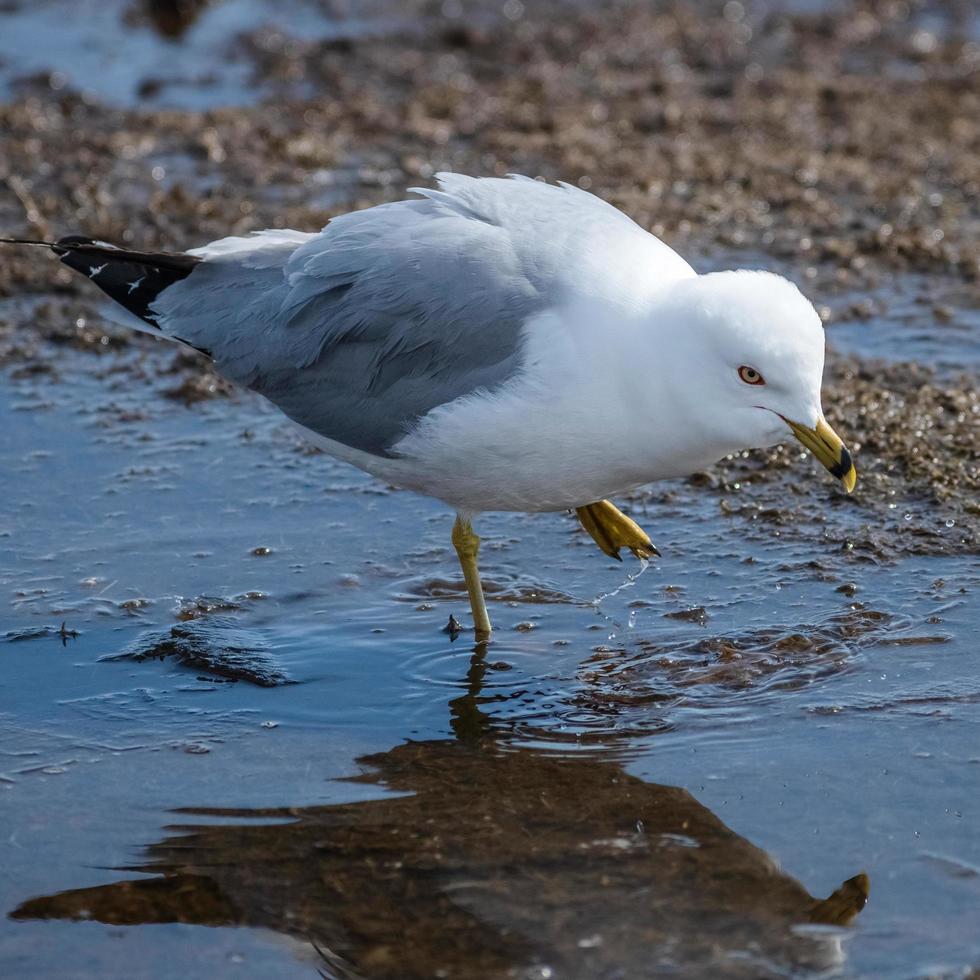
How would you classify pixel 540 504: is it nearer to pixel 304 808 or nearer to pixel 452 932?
pixel 304 808

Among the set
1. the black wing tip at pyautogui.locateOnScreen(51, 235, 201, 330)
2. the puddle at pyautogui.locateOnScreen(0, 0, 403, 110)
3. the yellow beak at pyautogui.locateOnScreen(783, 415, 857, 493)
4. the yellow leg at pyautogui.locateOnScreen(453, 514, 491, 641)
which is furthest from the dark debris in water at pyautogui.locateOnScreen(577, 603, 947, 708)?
the puddle at pyautogui.locateOnScreen(0, 0, 403, 110)

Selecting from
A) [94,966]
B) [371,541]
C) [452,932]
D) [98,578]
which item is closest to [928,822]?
[452,932]

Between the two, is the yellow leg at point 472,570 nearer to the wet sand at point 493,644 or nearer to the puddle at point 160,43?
the wet sand at point 493,644

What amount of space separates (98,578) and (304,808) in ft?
5.91

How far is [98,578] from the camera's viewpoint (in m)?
6.35

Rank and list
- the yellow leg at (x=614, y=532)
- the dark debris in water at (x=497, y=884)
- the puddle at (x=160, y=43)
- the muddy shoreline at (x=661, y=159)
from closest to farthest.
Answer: the dark debris in water at (x=497, y=884) → the yellow leg at (x=614, y=532) → the muddy shoreline at (x=661, y=159) → the puddle at (x=160, y=43)

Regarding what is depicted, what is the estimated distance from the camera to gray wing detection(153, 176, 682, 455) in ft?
17.8

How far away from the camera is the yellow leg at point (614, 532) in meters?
6.27

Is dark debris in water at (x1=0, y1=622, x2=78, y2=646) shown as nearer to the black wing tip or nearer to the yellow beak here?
the black wing tip

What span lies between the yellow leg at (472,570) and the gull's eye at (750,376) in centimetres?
134

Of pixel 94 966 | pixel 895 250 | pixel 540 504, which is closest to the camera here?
pixel 94 966

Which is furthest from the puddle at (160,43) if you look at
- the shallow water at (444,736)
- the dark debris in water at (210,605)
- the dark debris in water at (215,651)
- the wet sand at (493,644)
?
the dark debris in water at (215,651)

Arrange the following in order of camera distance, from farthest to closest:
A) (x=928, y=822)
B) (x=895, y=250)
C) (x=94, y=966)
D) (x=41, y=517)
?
(x=895, y=250) → (x=41, y=517) → (x=928, y=822) → (x=94, y=966)

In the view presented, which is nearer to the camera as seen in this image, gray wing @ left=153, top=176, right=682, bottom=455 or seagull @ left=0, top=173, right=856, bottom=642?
seagull @ left=0, top=173, right=856, bottom=642
